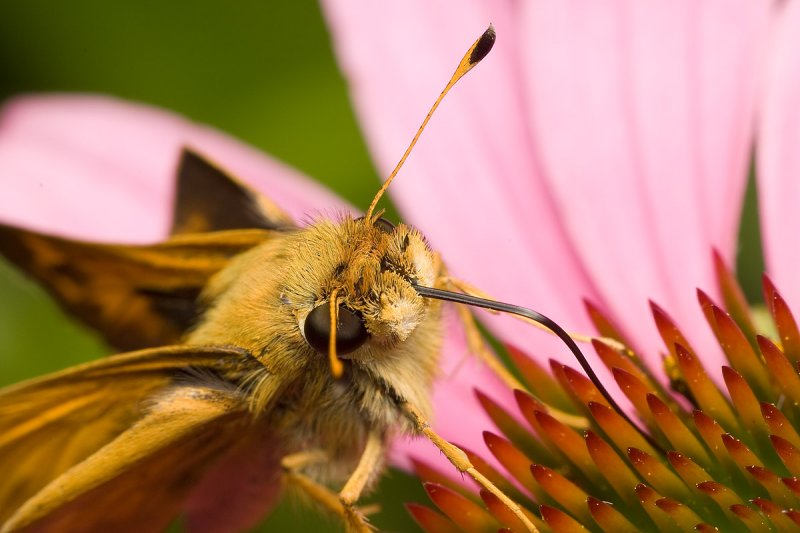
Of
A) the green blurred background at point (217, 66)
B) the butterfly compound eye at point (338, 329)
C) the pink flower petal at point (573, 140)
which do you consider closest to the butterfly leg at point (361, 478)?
the butterfly compound eye at point (338, 329)

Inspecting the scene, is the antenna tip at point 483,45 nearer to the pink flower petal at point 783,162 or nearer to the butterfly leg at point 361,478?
the butterfly leg at point 361,478

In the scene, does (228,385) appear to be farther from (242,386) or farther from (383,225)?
(383,225)

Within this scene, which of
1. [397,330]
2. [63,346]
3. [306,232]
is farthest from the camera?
[63,346]

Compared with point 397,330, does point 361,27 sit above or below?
above

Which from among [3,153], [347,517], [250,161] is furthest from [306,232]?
[3,153]

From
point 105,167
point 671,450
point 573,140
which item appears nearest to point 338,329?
point 671,450

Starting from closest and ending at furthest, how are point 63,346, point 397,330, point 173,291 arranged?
point 397,330 < point 173,291 < point 63,346

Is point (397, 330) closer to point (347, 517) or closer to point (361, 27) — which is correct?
point (347, 517)
